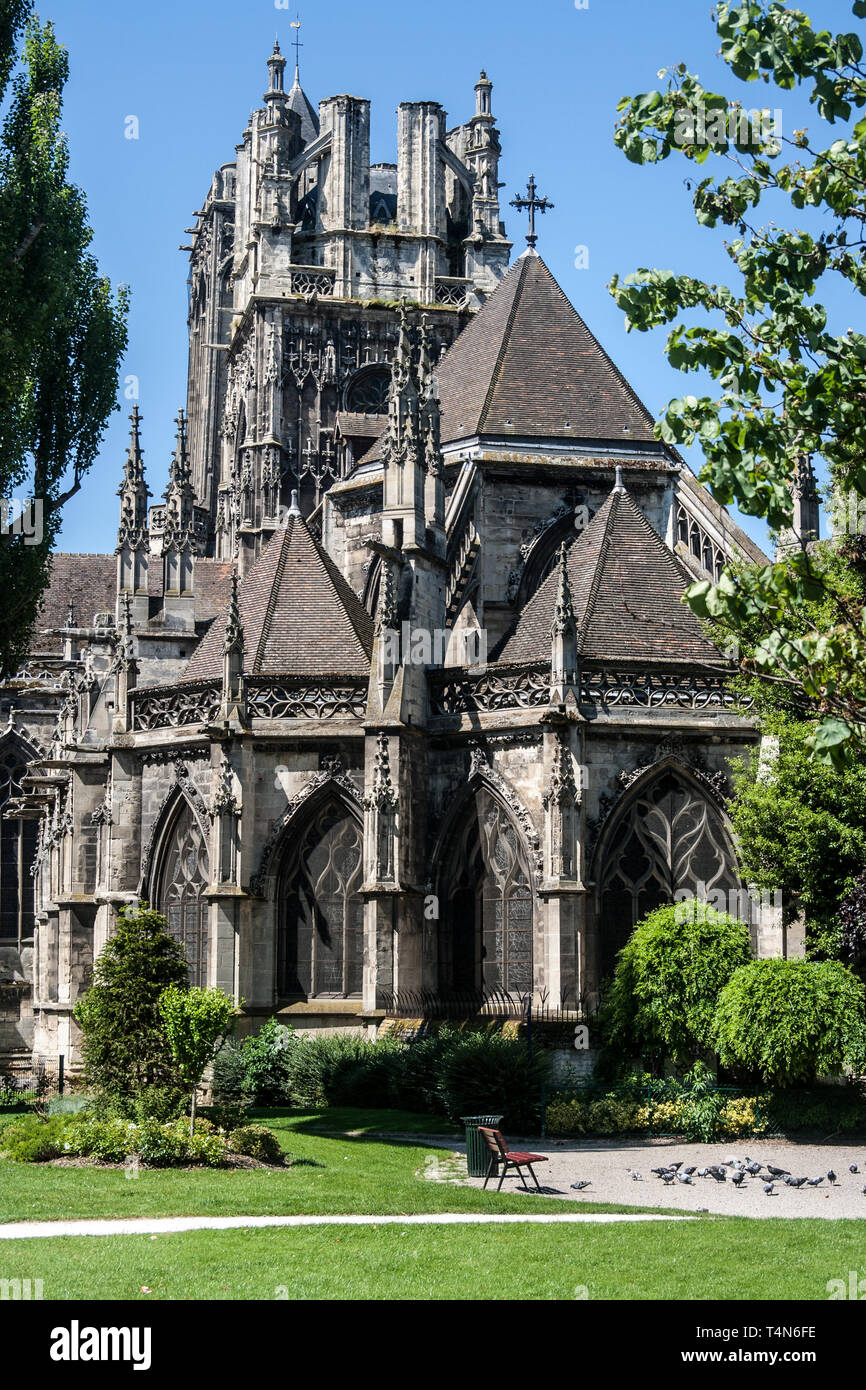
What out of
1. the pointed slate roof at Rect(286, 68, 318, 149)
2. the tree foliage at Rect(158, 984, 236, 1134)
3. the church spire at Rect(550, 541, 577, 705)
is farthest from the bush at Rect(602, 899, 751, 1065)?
the pointed slate roof at Rect(286, 68, 318, 149)

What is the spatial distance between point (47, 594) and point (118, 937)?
34078mm

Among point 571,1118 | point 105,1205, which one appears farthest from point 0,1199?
point 571,1118

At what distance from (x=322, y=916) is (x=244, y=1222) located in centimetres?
1522

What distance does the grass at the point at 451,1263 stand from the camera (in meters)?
12.0

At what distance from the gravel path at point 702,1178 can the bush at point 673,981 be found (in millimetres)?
2262

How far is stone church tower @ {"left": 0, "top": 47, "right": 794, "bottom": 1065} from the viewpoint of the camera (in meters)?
29.0

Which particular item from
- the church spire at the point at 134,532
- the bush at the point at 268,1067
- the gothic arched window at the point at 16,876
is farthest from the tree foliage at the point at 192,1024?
the gothic arched window at the point at 16,876

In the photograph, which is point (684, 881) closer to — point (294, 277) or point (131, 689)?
point (131, 689)

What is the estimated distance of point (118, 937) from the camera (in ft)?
78.2

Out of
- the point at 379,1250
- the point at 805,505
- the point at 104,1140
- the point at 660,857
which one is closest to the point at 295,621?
the point at 660,857

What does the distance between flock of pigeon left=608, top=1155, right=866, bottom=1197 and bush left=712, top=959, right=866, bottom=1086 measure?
9.70 feet

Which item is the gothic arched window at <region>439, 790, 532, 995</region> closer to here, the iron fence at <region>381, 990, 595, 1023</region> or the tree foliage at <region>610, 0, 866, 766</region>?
the iron fence at <region>381, 990, 595, 1023</region>

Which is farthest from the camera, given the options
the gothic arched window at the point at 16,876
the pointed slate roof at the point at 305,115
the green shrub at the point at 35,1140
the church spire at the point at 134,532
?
the pointed slate roof at the point at 305,115

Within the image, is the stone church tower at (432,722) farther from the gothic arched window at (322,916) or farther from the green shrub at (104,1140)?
the green shrub at (104,1140)
